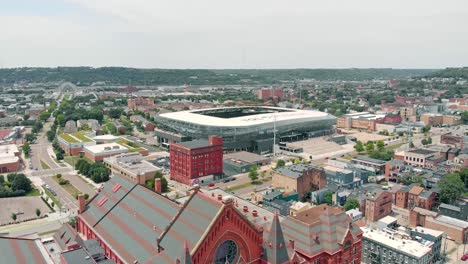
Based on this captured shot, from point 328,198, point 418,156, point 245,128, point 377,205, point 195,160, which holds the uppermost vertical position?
point 245,128

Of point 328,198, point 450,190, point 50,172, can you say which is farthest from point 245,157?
point 50,172

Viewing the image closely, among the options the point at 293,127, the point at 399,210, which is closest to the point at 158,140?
the point at 293,127

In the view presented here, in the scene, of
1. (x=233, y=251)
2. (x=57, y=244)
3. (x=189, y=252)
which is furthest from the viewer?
(x=57, y=244)

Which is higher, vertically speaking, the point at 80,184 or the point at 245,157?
the point at 245,157

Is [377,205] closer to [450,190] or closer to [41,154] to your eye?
[450,190]

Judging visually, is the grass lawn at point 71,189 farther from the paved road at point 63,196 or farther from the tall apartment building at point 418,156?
the tall apartment building at point 418,156

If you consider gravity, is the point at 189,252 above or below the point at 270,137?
above

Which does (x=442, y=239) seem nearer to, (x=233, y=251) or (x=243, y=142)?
(x=233, y=251)
